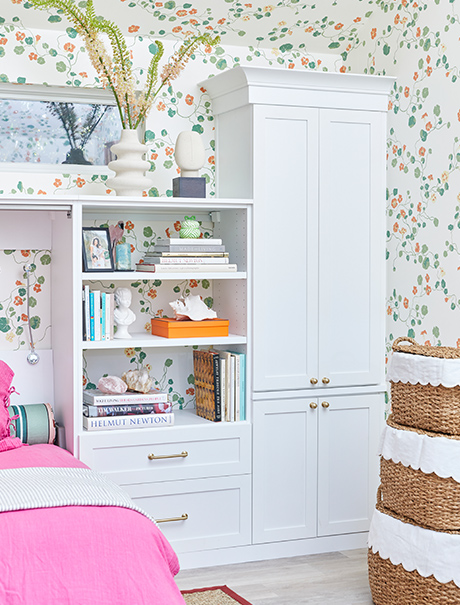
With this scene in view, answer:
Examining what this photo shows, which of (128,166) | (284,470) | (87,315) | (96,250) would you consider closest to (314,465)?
(284,470)

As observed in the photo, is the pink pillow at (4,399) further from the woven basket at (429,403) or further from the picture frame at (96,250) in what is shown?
the woven basket at (429,403)

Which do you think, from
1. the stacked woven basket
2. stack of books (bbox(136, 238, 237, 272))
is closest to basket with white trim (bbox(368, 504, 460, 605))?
the stacked woven basket

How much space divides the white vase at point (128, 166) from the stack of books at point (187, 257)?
263 mm

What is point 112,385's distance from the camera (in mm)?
3381

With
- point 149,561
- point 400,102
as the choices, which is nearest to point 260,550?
point 149,561

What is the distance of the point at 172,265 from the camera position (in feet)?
11.1

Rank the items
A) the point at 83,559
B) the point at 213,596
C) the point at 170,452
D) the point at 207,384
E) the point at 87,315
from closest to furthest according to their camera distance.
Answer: the point at 83,559 < the point at 213,596 < the point at 87,315 < the point at 170,452 < the point at 207,384

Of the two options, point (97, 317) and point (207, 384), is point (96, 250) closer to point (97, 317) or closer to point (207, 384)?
point (97, 317)

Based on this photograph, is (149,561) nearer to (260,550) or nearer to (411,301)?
(260,550)

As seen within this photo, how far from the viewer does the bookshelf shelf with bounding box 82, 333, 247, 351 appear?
3.28m

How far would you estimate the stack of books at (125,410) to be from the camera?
3293mm

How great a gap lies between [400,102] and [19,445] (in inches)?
89.2

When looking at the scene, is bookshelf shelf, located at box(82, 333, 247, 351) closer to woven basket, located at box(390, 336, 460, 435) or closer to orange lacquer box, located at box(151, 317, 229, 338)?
orange lacquer box, located at box(151, 317, 229, 338)

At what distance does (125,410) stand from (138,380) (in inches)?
6.4
